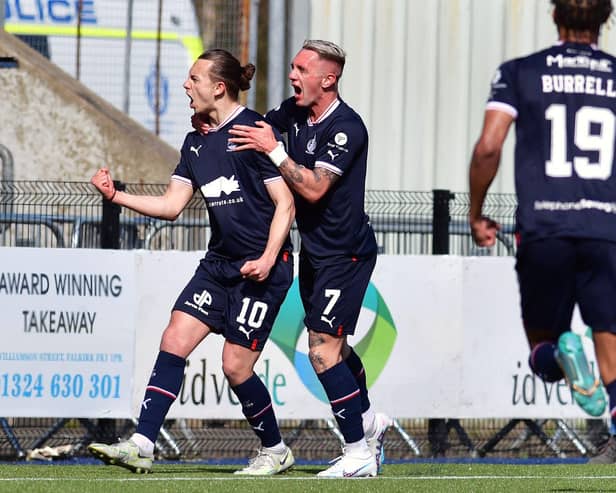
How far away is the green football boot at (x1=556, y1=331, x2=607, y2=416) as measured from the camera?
5.82 meters

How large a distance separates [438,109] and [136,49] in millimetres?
4287

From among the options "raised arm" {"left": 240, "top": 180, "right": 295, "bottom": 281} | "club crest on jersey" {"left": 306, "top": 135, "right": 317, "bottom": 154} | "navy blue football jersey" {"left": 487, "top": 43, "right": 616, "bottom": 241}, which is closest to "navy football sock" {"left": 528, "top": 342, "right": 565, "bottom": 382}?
"navy blue football jersey" {"left": 487, "top": 43, "right": 616, "bottom": 241}

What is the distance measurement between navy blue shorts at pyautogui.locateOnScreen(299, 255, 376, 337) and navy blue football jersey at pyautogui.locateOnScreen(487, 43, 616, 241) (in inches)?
86.3

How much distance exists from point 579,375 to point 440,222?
6.51 m

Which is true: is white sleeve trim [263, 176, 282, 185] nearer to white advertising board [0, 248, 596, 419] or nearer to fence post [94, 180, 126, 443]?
white advertising board [0, 248, 596, 419]

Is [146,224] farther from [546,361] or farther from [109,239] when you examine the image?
[546,361]

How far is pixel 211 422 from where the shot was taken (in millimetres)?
11820

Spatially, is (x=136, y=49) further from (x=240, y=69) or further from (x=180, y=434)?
(x=240, y=69)

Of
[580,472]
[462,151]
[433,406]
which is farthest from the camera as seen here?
[462,151]

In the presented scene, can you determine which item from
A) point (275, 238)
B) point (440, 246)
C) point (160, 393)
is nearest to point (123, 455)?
point (160, 393)

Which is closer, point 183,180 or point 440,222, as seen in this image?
point 183,180

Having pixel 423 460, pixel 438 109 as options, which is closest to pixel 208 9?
pixel 438 109

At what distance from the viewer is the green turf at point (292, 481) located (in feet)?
23.4

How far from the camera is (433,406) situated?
11.8m
